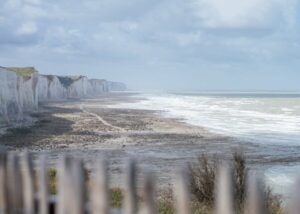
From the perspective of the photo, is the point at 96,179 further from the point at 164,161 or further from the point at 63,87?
the point at 63,87

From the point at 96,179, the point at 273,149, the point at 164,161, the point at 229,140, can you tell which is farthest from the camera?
the point at 229,140

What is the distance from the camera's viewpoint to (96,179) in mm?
3201

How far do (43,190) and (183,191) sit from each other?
3.94ft

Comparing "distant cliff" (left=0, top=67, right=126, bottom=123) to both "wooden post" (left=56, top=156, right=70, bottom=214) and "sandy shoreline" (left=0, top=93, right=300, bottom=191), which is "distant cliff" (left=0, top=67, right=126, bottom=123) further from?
"wooden post" (left=56, top=156, right=70, bottom=214)

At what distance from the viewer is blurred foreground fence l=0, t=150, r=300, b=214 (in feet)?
8.59

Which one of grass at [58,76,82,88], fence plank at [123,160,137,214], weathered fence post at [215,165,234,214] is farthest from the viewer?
grass at [58,76,82,88]

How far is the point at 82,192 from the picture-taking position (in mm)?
3312

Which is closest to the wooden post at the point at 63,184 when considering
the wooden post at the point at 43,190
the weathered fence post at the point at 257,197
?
the wooden post at the point at 43,190

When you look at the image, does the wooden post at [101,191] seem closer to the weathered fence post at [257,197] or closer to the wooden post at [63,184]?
the wooden post at [63,184]

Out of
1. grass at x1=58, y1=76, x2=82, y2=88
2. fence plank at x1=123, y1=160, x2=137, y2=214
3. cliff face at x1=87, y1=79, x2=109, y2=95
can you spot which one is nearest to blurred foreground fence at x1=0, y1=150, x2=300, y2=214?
fence plank at x1=123, y1=160, x2=137, y2=214

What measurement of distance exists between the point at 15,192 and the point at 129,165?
1186 millimetres

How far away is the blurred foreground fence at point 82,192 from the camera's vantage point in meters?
2.62

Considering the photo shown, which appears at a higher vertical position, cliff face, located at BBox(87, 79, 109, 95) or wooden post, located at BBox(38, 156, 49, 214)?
wooden post, located at BBox(38, 156, 49, 214)

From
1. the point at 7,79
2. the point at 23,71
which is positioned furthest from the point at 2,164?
the point at 23,71
